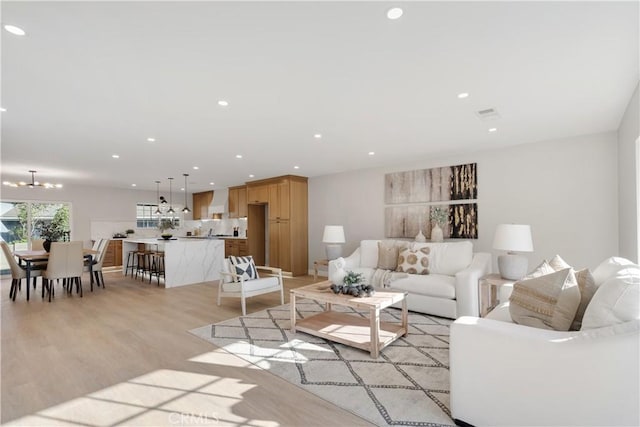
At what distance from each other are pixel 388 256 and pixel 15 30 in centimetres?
467

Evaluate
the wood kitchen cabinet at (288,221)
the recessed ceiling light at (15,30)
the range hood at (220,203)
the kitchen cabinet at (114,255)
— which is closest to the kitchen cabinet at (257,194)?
the wood kitchen cabinet at (288,221)

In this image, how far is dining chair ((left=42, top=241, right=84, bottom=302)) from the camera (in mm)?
5062

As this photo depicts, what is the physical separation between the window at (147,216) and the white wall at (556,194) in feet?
28.4

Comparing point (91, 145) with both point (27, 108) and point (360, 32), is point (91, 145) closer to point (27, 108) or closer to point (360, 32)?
point (27, 108)

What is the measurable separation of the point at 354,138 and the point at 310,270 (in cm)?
406

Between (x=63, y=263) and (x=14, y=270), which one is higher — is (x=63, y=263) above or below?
above

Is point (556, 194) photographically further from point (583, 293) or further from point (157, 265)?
point (157, 265)

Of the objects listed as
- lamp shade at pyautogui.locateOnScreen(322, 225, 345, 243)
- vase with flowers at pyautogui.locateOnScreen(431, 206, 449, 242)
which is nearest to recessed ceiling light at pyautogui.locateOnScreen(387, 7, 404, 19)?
vase with flowers at pyautogui.locateOnScreen(431, 206, 449, 242)

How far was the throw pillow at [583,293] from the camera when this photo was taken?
1.83m

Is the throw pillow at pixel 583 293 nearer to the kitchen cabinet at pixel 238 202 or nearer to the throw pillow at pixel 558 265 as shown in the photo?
the throw pillow at pixel 558 265

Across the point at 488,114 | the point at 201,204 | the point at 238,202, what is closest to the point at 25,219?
the point at 201,204

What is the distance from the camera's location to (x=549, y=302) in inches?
72.6

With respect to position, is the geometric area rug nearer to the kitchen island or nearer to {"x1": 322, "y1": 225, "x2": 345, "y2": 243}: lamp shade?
{"x1": 322, "y1": 225, "x2": 345, "y2": 243}: lamp shade

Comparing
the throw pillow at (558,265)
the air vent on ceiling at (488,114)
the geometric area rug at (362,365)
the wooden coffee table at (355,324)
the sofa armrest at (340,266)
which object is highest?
the air vent on ceiling at (488,114)
